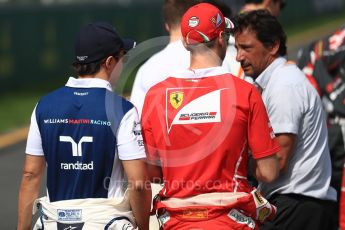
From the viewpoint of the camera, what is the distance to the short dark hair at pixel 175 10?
699cm

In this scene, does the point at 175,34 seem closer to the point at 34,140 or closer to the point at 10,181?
the point at 34,140

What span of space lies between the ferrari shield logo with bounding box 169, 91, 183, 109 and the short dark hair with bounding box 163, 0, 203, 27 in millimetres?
1843

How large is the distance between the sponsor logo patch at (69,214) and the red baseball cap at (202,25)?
1.13 metres

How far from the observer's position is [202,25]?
523cm

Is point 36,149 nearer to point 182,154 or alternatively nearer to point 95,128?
point 95,128

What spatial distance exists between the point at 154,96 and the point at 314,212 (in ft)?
5.28

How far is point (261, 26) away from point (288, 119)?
643 mm

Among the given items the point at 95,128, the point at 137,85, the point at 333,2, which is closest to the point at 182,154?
the point at 95,128

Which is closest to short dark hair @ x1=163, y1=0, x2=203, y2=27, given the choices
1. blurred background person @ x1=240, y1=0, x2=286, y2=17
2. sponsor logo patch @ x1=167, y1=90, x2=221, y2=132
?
blurred background person @ x1=240, y1=0, x2=286, y2=17

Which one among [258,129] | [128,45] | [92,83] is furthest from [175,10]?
[258,129]

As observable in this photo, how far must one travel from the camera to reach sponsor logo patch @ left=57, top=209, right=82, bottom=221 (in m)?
5.25

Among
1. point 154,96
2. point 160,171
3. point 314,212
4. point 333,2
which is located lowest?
point 314,212

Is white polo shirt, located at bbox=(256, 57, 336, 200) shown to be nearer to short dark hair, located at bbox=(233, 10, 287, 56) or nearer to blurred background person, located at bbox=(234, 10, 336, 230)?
blurred background person, located at bbox=(234, 10, 336, 230)

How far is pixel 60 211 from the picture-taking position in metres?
5.29
